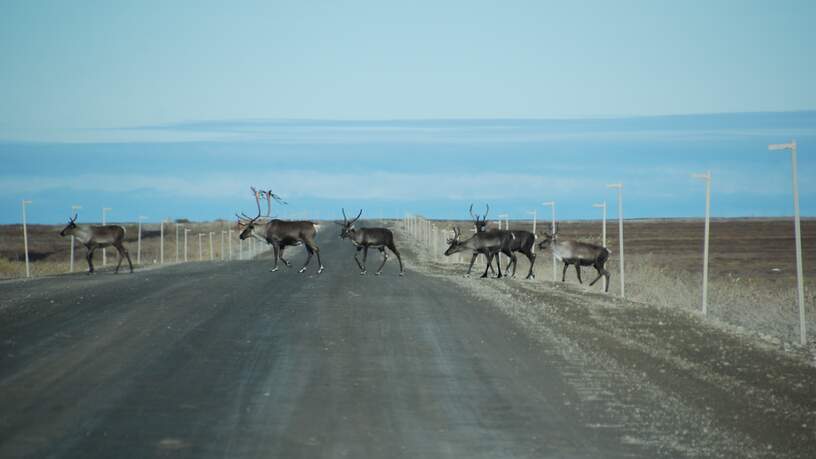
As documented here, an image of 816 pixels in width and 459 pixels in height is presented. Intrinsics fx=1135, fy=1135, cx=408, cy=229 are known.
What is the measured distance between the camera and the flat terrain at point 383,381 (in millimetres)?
12516

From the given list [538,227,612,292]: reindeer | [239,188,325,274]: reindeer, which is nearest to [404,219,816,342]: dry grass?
[538,227,612,292]: reindeer

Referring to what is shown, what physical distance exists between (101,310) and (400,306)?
6780mm

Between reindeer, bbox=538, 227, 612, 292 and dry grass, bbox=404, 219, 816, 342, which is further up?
reindeer, bbox=538, 227, 612, 292

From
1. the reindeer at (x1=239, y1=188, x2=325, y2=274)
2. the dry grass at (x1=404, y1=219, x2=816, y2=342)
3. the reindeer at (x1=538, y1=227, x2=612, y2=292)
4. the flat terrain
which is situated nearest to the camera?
the flat terrain

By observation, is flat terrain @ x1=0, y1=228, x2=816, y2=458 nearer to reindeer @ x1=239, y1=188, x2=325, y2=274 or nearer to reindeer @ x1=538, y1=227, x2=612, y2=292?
reindeer @ x1=538, y1=227, x2=612, y2=292

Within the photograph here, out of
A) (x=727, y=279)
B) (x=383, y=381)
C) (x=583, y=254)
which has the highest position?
(x=583, y=254)

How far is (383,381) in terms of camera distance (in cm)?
1636

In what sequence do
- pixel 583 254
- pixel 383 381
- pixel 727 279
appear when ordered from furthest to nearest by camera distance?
pixel 727 279 < pixel 583 254 < pixel 383 381

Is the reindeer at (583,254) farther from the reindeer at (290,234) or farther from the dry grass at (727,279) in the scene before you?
the reindeer at (290,234)

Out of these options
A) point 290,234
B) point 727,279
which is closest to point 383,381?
point 290,234

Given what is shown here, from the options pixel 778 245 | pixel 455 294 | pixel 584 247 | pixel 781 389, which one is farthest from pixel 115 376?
pixel 778 245

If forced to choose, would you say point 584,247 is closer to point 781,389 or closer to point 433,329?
point 433,329

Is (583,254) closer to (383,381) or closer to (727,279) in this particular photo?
(727,279)

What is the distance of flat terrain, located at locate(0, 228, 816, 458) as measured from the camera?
41.1 ft
